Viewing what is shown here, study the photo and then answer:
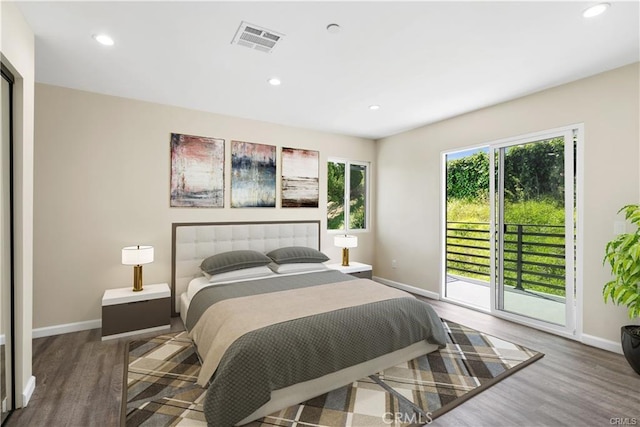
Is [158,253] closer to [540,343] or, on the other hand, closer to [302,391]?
[302,391]

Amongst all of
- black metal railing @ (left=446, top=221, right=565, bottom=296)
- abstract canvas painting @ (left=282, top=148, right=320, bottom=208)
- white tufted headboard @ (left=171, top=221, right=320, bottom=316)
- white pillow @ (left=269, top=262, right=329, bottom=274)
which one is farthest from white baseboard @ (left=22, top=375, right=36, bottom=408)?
black metal railing @ (left=446, top=221, right=565, bottom=296)

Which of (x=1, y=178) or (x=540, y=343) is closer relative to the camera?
(x=1, y=178)

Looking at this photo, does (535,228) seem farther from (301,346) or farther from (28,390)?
(28,390)

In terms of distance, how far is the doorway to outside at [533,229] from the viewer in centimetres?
310

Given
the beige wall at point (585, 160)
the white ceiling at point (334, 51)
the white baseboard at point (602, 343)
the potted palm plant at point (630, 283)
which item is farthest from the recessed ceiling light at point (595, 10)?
→ the white baseboard at point (602, 343)

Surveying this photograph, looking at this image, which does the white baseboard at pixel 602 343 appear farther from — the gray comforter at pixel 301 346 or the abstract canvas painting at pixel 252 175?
the abstract canvas painting at pixel 252 175

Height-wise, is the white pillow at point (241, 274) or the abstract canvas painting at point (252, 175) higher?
the abstract canvas painting at point (252, 175)

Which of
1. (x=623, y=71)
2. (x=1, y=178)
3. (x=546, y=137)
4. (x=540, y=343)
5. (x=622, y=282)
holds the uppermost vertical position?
(x=623, y=71)

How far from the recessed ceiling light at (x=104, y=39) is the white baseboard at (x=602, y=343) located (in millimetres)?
5014

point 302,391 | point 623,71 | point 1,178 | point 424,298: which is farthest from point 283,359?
point 623,71

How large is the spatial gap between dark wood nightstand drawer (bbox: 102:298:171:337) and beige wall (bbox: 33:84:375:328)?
0.49 metres

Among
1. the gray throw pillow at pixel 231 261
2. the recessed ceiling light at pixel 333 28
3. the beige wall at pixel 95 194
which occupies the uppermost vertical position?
the recessed ceiling light at pixel 333 28

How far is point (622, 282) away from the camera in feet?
8.06

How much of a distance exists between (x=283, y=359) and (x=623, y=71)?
387 centimetres
